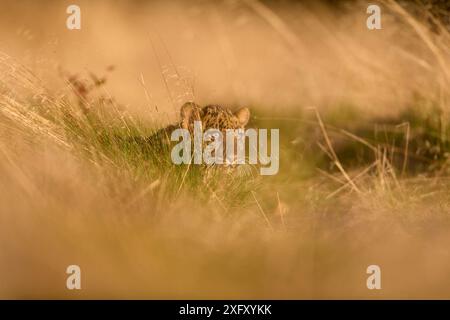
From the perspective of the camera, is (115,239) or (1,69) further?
(1,69)

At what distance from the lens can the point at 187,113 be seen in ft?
16.7

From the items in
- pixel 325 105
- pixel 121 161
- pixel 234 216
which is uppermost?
pixel 325 105

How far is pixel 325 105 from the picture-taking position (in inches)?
332

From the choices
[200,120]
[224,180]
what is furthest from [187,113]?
[224,180]

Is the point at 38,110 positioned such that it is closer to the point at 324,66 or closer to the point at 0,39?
the point at 0,39

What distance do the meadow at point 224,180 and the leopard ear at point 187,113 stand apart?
0.10 meters

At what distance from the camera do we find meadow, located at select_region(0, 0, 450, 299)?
136 inches

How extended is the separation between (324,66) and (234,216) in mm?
4997

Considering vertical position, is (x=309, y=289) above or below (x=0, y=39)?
below

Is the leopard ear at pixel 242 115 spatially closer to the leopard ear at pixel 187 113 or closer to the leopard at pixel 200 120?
the leopard at pixel 200 120

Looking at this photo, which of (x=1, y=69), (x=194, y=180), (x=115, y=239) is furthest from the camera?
(x=1, y=69)

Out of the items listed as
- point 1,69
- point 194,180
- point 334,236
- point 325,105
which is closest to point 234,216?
point 194,180

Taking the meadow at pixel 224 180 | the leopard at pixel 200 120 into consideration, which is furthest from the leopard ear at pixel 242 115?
the meadow at pixel 224 180

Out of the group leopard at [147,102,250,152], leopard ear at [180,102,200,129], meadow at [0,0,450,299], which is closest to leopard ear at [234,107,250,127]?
leopard at [147,102,250,152]
